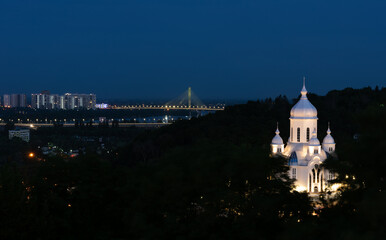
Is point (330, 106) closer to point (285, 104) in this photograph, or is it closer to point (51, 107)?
point (285, 104)

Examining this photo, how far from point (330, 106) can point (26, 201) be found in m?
30.9

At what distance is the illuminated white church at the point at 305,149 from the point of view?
15180mm

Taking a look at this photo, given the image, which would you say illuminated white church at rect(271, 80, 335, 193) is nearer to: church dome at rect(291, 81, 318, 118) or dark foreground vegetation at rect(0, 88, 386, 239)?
church dome at rect(291, 81, 318, 118)

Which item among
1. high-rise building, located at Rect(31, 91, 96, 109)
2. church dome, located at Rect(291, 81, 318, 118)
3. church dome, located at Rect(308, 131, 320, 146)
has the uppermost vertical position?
high-rise building, located at Rect(31, 91, 96, 109)

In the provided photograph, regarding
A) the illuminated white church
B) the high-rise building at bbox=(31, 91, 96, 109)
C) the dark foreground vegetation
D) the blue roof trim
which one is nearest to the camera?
the dark foreground vegetation

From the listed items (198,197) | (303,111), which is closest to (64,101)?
(303,111)

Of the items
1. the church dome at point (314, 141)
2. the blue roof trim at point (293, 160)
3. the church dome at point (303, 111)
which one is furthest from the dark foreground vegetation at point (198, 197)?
the church dome at point (303, 111)

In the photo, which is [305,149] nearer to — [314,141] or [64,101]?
[314,141]

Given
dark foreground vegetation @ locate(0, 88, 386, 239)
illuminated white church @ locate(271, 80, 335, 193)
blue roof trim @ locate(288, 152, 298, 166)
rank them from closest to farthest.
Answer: dark foreground vegetation @ locate(0, 88, 386, 239), illuminated white church @ locate(271, 80, 335, 193), blue roof trim @ locate(288, 152, 298, 166)

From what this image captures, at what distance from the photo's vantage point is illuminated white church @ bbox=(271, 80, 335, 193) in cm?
1518

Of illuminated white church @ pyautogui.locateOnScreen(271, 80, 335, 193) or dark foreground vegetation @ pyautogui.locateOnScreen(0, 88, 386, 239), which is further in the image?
illuminated white church @ pyautogui.locateOnScreen(271, 80, 335, 193)

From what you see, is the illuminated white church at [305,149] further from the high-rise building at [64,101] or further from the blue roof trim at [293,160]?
the high-rise building at [64,101]

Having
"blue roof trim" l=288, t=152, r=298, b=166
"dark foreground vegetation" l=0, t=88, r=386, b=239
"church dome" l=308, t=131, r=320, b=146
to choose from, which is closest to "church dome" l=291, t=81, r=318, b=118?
"church dome" l=308, t=131, r=320, b=146

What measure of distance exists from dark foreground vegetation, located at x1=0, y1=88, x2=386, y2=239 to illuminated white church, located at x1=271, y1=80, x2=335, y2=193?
653cm
